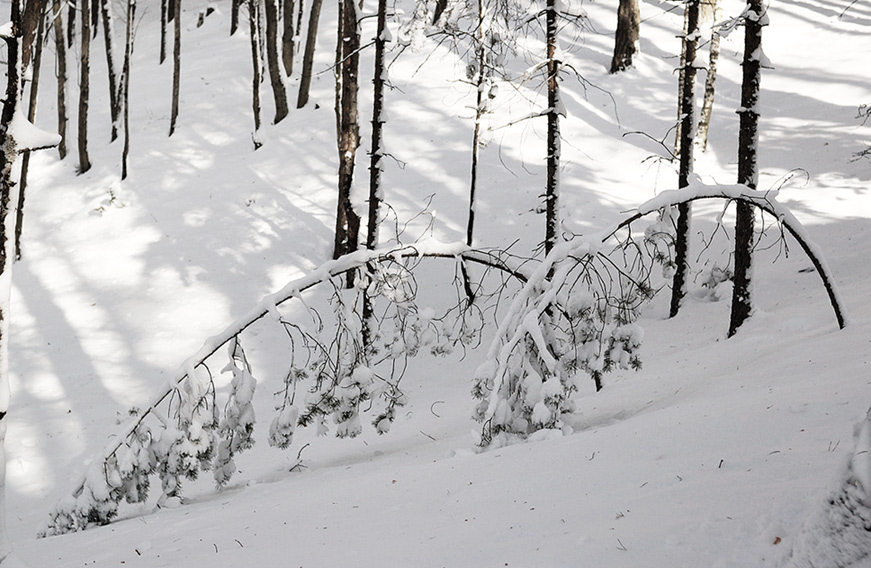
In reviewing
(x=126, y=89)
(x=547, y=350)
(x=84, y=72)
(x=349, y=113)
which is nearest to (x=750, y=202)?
(x=547, y=350)

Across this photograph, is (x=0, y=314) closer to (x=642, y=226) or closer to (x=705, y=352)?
(x=705, y=352)

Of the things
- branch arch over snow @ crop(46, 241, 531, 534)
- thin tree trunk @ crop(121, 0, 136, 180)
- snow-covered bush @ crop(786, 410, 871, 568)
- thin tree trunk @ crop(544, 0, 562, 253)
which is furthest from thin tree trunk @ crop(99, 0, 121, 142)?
snow-covered bush @ crop(786, 410, 871, 568)

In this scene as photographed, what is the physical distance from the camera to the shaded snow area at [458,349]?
3641 millimetres

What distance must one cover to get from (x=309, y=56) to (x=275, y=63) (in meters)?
0.99

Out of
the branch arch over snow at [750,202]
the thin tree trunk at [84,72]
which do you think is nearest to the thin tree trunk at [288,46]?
the thin tree trunk at [84,72]

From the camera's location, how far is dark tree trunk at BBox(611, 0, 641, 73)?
61.6 ft

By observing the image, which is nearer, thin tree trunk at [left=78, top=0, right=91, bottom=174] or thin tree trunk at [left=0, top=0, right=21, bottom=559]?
thin tree trunk at [left=0, top=0, right=21, bottom=559]

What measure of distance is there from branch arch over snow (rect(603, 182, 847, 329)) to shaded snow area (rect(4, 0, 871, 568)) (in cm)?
24

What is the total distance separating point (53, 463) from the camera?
9664mm

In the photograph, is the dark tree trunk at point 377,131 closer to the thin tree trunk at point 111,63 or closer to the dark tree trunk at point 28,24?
the dark tree trunk at point 28,24

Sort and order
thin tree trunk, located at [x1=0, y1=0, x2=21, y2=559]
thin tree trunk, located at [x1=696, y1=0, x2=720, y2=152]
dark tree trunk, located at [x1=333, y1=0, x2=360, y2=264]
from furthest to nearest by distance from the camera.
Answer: thin tree trunk, located at [x1=696, y1=0, x2=720, y2=152]
dark tree trunk, located at [x1=333, y1=0, x2=360, y2=264]
thin tree trunk, located at [x1=0, y1=0, x2=21, y2=559]

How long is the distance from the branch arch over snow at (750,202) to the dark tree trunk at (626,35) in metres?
13.6

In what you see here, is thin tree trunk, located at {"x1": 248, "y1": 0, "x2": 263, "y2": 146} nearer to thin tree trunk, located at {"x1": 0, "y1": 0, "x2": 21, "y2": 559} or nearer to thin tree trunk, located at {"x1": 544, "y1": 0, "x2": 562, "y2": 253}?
thin tree trunk, located at {"x1": 544, "y1": 0, "x2": 562, "y2": 253}

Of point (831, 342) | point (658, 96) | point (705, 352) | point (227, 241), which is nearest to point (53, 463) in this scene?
point (227, 241)
